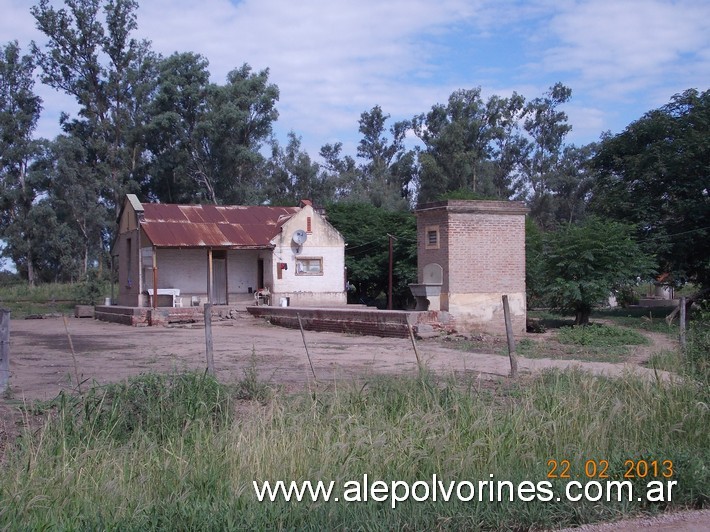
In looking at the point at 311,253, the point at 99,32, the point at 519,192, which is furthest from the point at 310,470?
the point at 519,192

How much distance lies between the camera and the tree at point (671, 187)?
32062 mm

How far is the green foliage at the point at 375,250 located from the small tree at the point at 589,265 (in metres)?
11.1

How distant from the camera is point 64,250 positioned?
164 ft

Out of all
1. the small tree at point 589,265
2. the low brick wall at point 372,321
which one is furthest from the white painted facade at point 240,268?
the small tree at point 589,265

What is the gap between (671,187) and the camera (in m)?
33.2

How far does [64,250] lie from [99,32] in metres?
15.5

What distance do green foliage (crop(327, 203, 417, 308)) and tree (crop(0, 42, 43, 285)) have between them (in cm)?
2205

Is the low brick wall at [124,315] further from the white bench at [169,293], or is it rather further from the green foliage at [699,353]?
the green foliage at [699,353]

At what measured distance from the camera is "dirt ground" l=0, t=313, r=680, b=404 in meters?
12.3

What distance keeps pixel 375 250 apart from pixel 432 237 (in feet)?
50.5

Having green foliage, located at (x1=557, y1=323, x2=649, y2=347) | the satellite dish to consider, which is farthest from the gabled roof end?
green foliage, located at (x1=557, y1=323, x2=649, y2=347)

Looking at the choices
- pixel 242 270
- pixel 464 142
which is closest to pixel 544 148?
pixel 464 142

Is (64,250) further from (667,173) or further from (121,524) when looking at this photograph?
(121,524)

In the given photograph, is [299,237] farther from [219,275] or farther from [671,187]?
[671,187]
